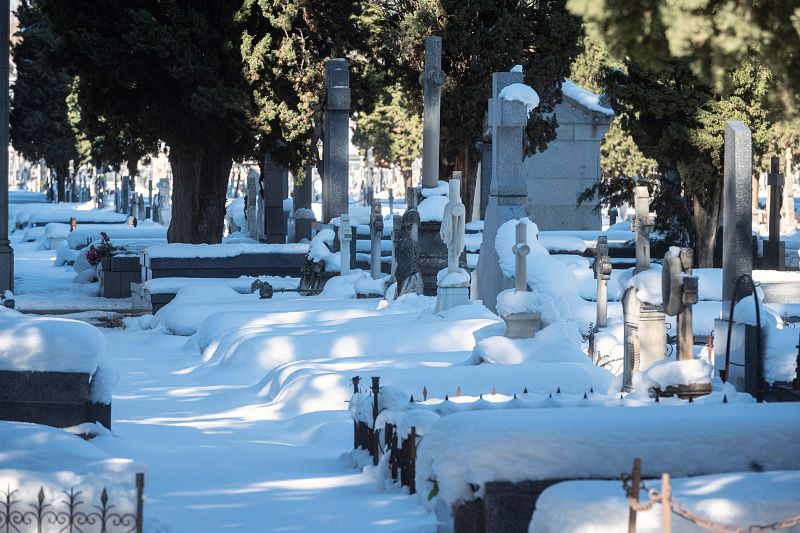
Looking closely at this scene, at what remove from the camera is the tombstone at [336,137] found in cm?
2300

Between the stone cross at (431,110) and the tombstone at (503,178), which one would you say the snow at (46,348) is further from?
the stone cross at (431,110)

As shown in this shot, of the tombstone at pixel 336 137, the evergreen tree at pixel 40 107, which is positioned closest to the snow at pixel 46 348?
the tombstone at pixel 336 137

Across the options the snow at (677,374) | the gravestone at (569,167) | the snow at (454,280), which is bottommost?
the snow at (677,374)

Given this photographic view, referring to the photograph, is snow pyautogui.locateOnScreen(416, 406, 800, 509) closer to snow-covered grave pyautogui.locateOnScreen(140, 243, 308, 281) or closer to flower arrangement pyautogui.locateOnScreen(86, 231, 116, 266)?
snow-covered grave pyautogui.locateOnScreen(140, 243, 308, 281)

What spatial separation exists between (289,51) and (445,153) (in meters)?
7.64

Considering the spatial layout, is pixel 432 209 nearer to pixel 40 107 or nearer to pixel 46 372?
pixel 46 372

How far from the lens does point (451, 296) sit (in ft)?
48.8

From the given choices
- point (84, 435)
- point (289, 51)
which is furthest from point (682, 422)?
point (289, 51)

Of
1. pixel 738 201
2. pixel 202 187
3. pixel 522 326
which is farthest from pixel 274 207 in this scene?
pixel 522 326

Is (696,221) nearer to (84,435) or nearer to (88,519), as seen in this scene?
(84,435)

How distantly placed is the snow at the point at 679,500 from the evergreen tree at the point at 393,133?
46.5m

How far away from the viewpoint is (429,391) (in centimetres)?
1060

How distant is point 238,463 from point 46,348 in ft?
5.18

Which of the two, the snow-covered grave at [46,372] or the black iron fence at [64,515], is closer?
the black iron fence at [64,515]
